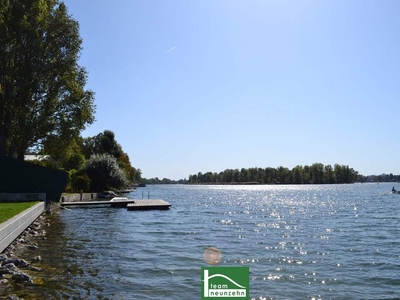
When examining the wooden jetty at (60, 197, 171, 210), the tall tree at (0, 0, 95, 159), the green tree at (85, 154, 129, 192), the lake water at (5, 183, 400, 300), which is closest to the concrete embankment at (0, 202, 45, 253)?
the lake water at (5, 183, 400, 300)

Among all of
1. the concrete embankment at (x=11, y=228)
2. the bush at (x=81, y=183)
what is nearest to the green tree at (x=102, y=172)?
the bush at (x=81, y=183)

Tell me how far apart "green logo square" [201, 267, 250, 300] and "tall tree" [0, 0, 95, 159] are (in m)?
27.1

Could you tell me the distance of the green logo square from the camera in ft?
31.2

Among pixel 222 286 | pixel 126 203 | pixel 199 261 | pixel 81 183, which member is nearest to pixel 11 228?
pixel 199 261

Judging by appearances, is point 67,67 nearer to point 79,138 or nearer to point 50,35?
point 50,35

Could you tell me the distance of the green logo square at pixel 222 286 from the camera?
31.2ft

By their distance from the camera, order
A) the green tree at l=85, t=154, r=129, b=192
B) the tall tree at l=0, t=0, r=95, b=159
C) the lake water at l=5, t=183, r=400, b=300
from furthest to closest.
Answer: the green tree at l=85, t=154, r=129, b=192
the tall tree at l=0, t=0, r=95, b=159
the lake water at l=5, t=183, r=400, b=300

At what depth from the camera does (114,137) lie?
106875mm

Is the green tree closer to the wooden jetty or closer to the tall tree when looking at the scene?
the wooden jetty

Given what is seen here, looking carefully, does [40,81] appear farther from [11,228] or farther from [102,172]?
[102,172]

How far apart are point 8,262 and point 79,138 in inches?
986

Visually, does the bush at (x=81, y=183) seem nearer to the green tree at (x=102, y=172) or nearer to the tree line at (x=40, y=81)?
the green tree at (x=102, y=172)

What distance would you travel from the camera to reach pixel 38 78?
32.0 meters

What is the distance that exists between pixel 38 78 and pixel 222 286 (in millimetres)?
27684
